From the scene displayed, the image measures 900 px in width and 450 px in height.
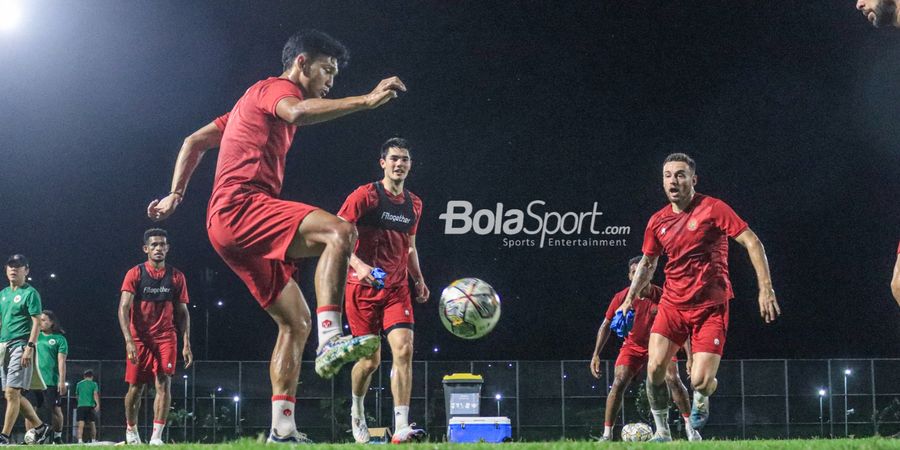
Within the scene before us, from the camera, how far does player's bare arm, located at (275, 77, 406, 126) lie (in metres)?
4.61

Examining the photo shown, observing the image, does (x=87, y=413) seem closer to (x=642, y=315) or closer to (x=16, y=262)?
(x=16, y=262)

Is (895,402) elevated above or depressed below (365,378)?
below

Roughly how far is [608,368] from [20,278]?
12.4 metres

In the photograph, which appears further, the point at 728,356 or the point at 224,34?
the point at 728,356

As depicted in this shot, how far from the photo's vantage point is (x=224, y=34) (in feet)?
71.1

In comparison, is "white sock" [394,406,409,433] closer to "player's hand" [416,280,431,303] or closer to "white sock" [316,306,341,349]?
"player's hand" [416,280,431,303]

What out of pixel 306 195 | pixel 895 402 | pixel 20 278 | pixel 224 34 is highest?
pixel 224 34

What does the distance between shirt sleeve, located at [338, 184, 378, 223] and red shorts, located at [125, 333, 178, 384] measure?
3.52 m

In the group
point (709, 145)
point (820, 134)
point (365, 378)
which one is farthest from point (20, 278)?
point (820, 134)

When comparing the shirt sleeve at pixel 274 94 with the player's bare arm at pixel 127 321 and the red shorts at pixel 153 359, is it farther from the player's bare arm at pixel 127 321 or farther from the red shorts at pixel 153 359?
the red shorts at pixel 153 359

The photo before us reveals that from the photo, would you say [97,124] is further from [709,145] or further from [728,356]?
[728,356]

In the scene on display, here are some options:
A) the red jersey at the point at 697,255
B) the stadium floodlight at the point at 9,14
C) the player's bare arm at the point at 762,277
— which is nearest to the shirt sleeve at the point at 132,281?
the red jersey at the point at 697,255

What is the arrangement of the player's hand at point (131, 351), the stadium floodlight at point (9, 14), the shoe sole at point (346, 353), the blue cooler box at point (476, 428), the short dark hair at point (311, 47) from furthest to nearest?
the stadium floodlight at point (9, 14)
the blue cooler box at point (476, 428)
the player's hand at point (131, 351)
the short dark hair at point (311, 47)
the shoe sole at point (346, 353)

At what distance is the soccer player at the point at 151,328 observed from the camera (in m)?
10.1
